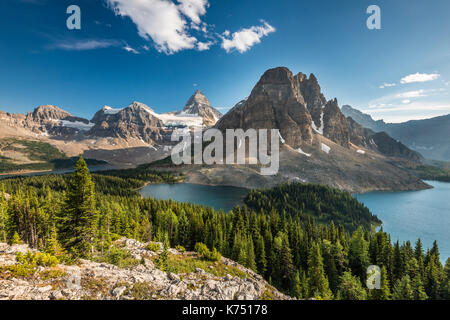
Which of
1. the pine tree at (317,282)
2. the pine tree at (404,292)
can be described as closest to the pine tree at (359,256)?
the pine tree at (404,292)

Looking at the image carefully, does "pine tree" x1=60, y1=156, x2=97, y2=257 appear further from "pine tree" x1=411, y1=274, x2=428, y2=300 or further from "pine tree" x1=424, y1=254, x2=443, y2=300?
"pine tree" x1=424, y1=254, x2=443, y2=300

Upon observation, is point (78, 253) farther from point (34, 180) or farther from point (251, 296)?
point (34, 180)

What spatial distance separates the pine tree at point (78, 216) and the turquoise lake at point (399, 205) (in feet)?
278

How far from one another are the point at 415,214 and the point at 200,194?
388 feet

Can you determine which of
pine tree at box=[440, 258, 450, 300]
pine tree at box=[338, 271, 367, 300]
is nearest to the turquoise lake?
pine tree at box=[440, 258, 450, 300]

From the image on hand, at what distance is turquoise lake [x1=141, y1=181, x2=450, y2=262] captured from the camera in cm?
7788

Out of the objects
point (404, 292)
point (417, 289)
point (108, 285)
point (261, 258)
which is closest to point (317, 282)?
point (261, 258)

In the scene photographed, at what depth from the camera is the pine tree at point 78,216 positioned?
17.8 m

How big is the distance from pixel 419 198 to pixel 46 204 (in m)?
198

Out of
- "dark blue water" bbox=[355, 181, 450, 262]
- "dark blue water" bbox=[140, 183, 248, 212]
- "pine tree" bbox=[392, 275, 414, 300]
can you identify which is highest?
"pine tree" bbox=[392, 275, 414, 300]

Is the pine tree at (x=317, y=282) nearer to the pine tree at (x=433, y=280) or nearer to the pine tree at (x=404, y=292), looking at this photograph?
the pine tree at (x=404, y=292)

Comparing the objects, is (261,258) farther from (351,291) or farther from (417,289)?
(417,289)

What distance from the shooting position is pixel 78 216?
18125mm
